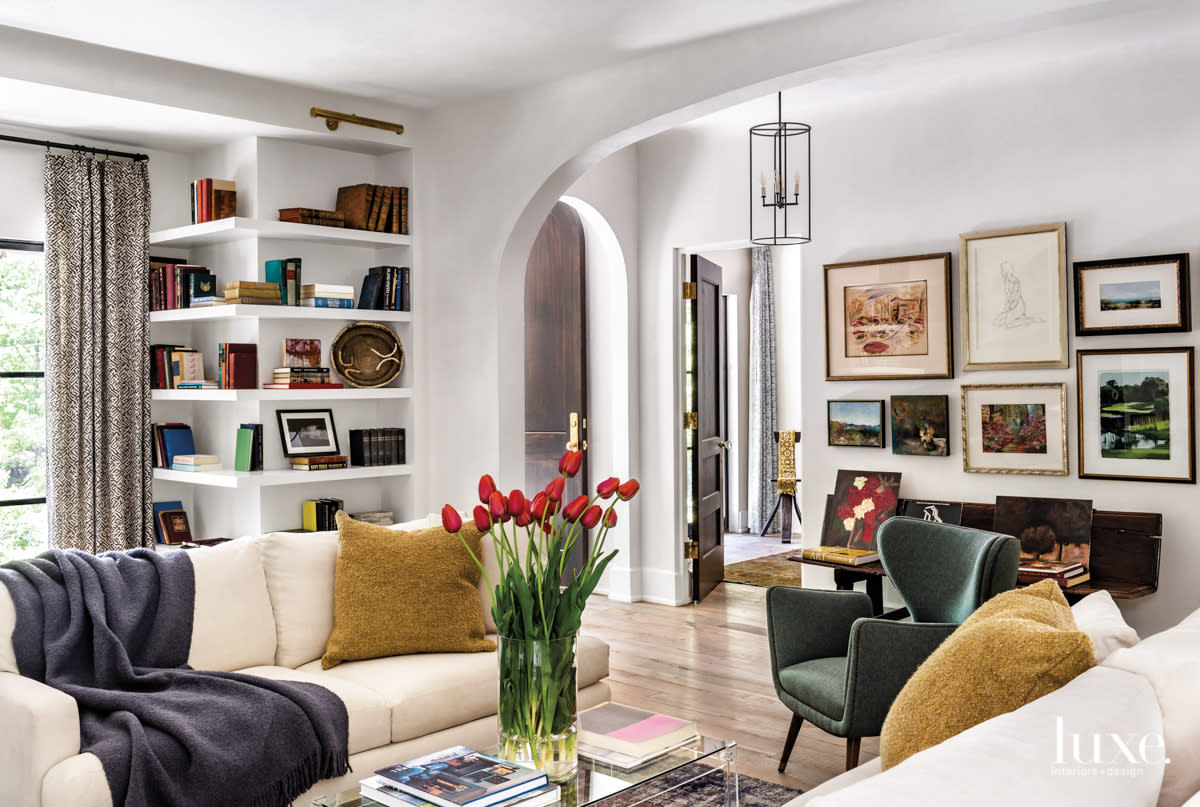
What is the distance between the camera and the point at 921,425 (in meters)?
5.11

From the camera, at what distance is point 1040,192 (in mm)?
4727

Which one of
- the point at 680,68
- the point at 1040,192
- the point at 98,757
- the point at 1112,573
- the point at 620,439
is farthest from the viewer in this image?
the point at 620,439

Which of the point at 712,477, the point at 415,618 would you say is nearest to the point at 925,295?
the point at 712,477

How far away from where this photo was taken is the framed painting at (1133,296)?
4.34 m

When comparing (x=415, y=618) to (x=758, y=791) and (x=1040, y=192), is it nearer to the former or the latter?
(x=758, y=791)

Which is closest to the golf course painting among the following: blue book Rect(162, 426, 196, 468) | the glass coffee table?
the glass coffee table

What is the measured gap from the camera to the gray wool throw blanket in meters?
2.62

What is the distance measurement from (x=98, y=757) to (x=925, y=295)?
407 centimetres

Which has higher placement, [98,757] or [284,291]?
[284,291]

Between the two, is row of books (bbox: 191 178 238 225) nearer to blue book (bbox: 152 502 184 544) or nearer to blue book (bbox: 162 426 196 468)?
blue book (bbox: 162 426 196 468)

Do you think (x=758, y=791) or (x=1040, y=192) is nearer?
(x=758, y=791)

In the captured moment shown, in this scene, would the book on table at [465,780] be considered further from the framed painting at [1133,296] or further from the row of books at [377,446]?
the framed painting at [1133,296]

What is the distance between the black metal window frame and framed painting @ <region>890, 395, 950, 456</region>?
13.4 feet

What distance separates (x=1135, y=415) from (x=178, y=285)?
14.4 feet
